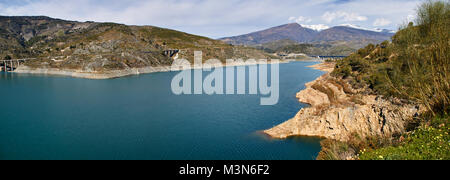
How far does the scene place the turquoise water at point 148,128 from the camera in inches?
612

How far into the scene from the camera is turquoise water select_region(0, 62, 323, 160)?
1555 cm

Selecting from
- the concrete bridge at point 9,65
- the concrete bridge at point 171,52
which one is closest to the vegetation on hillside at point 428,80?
the concrete bridge at point 171,52

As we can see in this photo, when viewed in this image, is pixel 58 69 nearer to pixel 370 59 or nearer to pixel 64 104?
pixel 64 104

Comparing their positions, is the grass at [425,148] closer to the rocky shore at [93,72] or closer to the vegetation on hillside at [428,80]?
the vegetation on hillside at [428,80]

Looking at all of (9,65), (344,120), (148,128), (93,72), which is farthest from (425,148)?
(9,65)

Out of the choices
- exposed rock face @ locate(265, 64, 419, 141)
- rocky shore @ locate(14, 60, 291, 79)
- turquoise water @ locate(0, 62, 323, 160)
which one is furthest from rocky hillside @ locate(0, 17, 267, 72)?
exposed rock face @ locate(265, 64, 419, 141)

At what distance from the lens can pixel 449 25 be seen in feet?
25.4

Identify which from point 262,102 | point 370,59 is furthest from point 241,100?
point 370,59

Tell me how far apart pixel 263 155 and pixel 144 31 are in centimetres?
11242

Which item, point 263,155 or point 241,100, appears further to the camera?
point 241,100

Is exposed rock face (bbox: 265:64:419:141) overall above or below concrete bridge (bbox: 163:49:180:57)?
below

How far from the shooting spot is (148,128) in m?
20.1

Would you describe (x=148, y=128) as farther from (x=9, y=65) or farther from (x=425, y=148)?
(x=9, y=65)

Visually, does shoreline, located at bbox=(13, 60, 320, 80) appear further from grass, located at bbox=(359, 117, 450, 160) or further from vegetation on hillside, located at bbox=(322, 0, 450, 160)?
grass, located at bbox=(359, 117, 450, 160)
